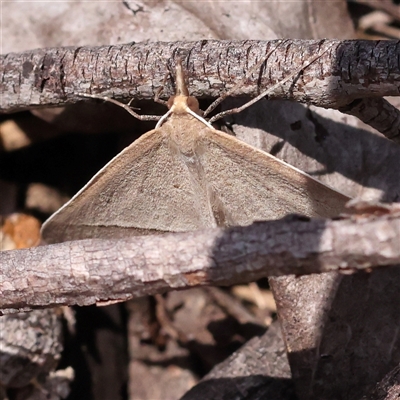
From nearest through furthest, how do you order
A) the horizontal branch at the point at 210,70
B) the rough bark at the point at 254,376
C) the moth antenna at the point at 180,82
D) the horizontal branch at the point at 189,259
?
1. the horizontal branch at the point at 189,259
2. the horizontal branch at the point at 210,70
3. the moth antenna at the point at 180,82
4. the rough bark at the point at 254,376

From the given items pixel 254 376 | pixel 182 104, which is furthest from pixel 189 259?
pixel 254 376

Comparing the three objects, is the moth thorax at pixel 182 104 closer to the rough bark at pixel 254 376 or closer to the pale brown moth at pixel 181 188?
the pale brown moth at pixel 181 188

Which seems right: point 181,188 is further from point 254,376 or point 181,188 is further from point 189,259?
point 189,259

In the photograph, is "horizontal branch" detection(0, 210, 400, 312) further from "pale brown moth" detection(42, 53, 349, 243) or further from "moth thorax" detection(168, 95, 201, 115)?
"moth thorax" detection(168, 95, 201, 115)

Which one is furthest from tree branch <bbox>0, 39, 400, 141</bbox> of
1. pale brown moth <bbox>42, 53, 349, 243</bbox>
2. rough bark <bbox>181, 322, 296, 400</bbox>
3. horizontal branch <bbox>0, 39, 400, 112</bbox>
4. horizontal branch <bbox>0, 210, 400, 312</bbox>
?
rough bark <bbox>181, 322, 296, 400</bbox>

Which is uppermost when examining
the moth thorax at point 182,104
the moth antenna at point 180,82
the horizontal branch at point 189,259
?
the moth antenna at point 180,82

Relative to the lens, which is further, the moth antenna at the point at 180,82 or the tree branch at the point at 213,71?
the moth antenna at the point at 180,82

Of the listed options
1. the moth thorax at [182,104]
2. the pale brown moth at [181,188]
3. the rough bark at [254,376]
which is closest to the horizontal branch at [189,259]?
the pale brown moth at [181,188]

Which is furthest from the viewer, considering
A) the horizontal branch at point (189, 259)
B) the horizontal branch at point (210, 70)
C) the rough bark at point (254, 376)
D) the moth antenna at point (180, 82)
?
the rough bark at point (254, 376)

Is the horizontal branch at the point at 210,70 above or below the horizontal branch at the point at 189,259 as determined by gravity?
above

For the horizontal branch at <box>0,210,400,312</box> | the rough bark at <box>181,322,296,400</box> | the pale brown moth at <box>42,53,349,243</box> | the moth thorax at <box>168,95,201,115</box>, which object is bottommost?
the rough bark at <box>181,322,296,400</box>
